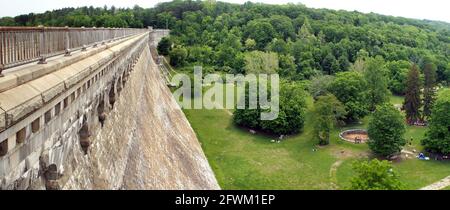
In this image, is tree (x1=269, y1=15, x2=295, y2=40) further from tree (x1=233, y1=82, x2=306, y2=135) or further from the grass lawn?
the grass lawn

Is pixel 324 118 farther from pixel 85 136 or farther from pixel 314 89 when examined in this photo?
pixel 85 136

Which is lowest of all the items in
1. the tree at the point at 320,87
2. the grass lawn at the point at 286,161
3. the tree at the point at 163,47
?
the grass lawn at the point at 286,161

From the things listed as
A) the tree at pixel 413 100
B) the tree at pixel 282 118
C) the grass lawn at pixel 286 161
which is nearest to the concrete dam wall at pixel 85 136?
the grass lawn at pixel 286 161

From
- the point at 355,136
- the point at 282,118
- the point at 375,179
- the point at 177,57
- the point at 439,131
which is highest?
the point at 177,57

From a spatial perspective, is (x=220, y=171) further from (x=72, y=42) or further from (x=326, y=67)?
(x=326, y=67)

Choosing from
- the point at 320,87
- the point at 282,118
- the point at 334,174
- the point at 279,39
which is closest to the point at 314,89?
the point at 320,87

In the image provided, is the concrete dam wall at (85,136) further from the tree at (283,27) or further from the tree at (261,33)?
the tree at (283,27)
